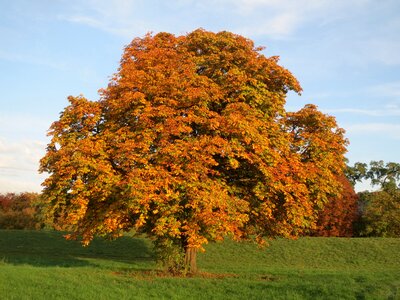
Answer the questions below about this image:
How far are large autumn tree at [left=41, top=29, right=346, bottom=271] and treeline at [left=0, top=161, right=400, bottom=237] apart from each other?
115 ft

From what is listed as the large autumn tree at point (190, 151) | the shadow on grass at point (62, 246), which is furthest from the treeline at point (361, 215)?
the large autumn tree at point (190, 151)

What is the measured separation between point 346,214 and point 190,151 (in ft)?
172

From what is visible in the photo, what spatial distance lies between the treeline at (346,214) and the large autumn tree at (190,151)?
3497 cm

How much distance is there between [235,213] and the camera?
21.5 m

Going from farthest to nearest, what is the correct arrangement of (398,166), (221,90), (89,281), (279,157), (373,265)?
(398,166)
(373,265)
(221,90)
(279,157)
(89,281)

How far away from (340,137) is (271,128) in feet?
16.6

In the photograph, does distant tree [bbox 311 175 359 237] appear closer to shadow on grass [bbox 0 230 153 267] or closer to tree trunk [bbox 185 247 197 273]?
shadow on grass [bbox 0 230 153 267]

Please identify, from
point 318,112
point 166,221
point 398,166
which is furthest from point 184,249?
point 398,166

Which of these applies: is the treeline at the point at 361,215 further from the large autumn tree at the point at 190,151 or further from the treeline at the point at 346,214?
the large autumn tree at the point at 190,151

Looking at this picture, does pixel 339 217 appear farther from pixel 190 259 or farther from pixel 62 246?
pixel 190 259

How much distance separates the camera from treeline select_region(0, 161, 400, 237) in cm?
6175

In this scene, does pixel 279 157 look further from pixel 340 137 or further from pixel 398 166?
pixel 398 166

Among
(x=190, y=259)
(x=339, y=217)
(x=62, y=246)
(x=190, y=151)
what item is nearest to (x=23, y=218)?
(x=62, y=246)

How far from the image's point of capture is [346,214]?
66.6 m
